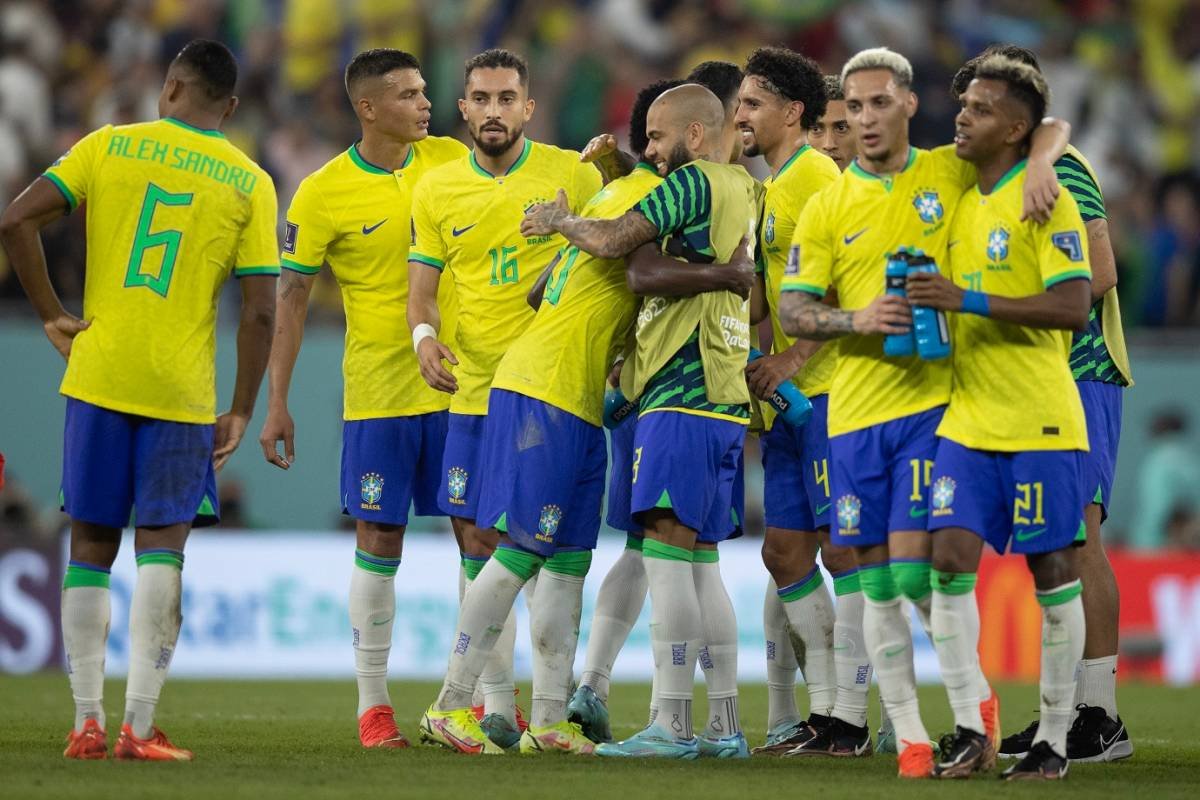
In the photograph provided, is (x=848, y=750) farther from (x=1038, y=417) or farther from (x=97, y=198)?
(x=97, y=198)

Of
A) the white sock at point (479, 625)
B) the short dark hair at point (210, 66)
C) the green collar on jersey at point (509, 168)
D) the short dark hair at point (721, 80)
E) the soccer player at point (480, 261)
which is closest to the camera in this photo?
the short dark hair at point (210, 66)

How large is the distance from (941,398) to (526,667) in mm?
7900

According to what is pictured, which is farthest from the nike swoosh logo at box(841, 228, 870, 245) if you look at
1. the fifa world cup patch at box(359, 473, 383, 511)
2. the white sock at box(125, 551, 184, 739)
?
the white sock at box(125, 551, 184, 739)

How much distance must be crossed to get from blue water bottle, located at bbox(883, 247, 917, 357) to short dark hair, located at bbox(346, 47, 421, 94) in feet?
9.98

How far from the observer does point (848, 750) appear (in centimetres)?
816

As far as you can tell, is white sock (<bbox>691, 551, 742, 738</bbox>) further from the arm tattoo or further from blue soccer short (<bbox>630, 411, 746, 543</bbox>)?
the arm tattoo

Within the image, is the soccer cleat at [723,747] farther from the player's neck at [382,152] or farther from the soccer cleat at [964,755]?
the player's neck at [382,152]

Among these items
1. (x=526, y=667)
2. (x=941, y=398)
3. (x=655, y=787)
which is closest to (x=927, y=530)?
(x=941, y=398)

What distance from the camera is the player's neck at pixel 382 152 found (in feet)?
29.3

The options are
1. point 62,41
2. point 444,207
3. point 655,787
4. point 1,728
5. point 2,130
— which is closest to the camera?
point 655,787

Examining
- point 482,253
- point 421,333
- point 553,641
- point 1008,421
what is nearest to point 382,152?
point 482,253

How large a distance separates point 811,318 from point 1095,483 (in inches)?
74.4

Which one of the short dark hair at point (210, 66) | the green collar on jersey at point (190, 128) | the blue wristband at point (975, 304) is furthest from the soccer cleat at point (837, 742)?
the short dark hair at point (210, 66)

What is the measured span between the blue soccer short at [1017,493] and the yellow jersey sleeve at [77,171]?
140 inches
